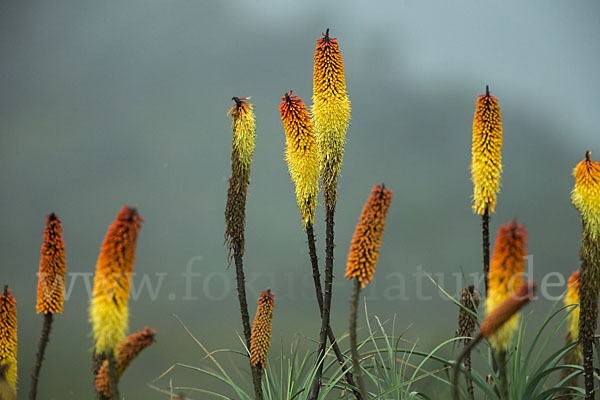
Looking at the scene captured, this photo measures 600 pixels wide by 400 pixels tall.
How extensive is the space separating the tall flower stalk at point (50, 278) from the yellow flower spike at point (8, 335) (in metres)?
0.37

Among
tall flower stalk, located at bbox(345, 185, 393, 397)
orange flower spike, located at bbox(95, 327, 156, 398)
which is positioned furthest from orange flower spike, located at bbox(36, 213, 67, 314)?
tall flower stalk, located at bbox(345, 185, 393, 397)

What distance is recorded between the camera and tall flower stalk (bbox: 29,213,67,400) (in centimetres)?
349

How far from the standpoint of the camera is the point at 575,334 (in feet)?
16.9

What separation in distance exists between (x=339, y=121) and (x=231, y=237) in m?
1.11

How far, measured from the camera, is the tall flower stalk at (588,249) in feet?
13.5

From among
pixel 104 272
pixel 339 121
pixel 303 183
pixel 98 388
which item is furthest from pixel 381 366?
pixel 104 272

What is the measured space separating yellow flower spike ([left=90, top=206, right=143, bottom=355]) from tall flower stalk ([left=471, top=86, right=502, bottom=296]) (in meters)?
2.31

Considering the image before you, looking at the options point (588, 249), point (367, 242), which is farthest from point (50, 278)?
point (588, 249)

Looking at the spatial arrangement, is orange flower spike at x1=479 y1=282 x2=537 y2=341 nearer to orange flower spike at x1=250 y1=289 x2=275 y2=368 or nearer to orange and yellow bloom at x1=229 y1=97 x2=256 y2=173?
orange flower spike at x1=250 y1=289 x2=275 y2=368

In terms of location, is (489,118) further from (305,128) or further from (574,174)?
(305,128)

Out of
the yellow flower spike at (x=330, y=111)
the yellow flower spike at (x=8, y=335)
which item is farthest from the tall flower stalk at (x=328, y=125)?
the yellow flower spike at (x=8, y=335)

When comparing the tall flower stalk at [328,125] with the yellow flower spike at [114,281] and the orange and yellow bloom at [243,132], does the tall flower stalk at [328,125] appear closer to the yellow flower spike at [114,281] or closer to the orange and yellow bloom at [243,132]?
the orange and yellow bloom at [243,132]

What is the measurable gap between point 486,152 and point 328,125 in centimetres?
109

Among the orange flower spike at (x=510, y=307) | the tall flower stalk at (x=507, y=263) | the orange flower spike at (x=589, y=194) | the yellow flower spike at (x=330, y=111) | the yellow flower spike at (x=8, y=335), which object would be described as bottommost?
the yellow flower spike at (x=8, y=335)
